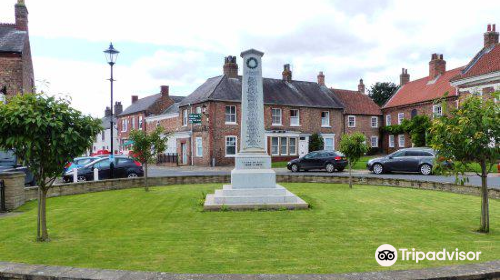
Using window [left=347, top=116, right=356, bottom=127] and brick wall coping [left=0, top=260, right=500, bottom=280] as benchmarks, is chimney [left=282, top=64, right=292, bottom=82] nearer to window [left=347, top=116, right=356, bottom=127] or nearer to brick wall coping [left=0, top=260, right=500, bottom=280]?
window [left=347, top=116, right=356, bottom=127]

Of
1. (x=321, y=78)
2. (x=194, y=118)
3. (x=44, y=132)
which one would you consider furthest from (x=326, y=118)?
(x=44, y=132)

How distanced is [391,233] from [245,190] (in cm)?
496

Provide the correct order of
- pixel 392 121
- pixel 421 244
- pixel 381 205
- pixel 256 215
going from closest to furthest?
pixel 421 244
pixel 256 215
pixel 381 205
pixel 392 121

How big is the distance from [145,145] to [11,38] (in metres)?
15.2

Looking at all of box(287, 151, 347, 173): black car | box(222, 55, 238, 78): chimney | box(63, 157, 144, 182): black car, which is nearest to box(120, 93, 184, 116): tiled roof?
box(222, 55, 238, 78): chimney

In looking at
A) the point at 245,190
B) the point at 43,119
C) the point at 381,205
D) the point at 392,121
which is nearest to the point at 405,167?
the point at 381,205

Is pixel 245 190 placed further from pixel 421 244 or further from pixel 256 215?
pixel 421 244

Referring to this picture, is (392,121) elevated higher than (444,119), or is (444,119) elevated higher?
(392,121)

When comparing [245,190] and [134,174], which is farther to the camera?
[134,174]

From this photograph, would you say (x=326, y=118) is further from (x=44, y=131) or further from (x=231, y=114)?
A: (x=44, y=131)

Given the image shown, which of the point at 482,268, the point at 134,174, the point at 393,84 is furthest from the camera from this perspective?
the point at 393,84

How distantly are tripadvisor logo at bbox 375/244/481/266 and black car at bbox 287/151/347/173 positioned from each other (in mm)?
19636

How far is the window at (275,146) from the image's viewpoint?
36.2 metres

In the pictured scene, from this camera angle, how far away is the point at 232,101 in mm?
34062
